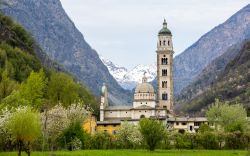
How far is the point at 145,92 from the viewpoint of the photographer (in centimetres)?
18775

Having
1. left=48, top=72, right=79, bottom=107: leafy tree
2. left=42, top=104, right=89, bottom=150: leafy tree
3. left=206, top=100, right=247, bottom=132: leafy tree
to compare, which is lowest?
left=42, top=104, right=89, bottom=150: leafy tree

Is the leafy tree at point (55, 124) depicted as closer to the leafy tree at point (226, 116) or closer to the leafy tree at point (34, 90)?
the leafy tree at point (34, 90)

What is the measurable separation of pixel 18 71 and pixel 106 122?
30014mm

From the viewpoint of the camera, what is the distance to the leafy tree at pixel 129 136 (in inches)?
4862

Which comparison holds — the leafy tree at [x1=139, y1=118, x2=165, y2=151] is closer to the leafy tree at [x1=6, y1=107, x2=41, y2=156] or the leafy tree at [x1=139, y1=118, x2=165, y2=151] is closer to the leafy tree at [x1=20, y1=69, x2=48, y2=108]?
the leafy tree at [x1=20, y1=69, x2=48, y2=108]

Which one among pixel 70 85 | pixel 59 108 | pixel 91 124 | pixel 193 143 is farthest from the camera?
pixel 91 124

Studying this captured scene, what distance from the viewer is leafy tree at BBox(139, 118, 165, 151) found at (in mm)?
107500

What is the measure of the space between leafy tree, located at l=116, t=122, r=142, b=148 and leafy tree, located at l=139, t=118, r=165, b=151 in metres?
13.1

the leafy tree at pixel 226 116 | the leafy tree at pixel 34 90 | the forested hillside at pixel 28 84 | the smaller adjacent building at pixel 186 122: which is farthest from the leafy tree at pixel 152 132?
the smaller adjacent building at pixel 186 122

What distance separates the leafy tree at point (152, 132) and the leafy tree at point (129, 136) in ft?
43.0

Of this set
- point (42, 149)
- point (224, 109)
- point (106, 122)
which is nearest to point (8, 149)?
point (42, 149)

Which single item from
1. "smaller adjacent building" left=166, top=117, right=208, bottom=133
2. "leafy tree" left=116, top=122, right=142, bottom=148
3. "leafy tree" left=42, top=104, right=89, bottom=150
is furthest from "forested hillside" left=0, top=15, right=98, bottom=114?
"smaller adjacent building" left=166, top=117, right=208, bottom=133

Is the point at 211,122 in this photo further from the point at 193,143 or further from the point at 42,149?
the point at 42,149

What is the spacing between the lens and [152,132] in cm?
10725
